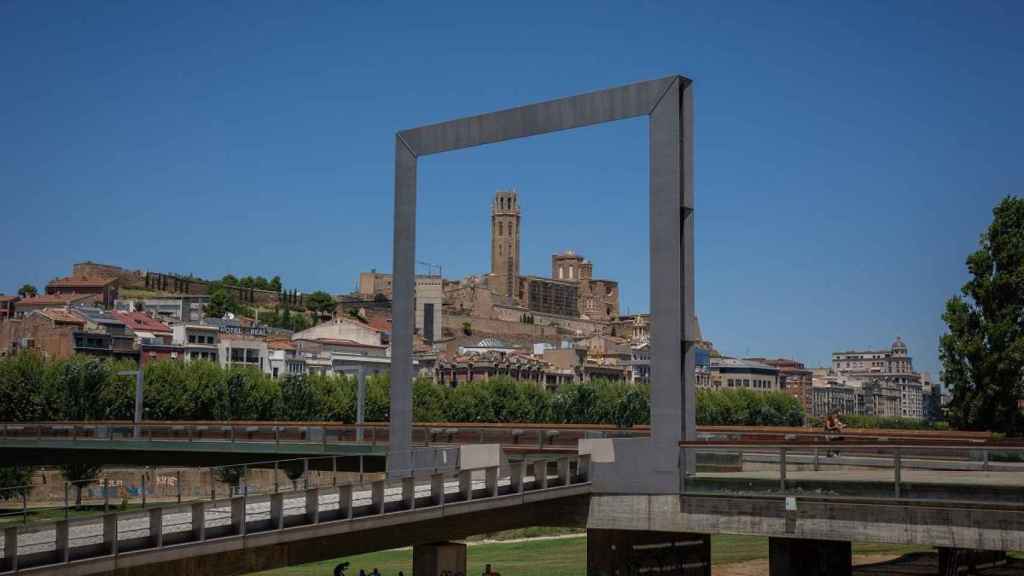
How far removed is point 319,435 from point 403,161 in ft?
55.9

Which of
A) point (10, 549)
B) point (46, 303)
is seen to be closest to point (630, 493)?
point (10, 549)

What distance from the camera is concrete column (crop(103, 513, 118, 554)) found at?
16677mm

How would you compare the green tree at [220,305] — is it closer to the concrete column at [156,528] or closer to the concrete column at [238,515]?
the concrete column at [238,515]

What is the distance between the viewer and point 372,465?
42281mm

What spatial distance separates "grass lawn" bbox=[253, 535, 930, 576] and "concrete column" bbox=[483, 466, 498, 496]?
1665 centimetres

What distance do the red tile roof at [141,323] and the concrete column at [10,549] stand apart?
114m

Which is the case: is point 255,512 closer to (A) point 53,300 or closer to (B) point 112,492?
(B) point 112,492

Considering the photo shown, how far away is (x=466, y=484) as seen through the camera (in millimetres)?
22359

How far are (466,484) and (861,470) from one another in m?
6.98

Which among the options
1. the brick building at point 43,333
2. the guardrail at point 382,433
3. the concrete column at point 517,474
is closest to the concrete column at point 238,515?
the concrete column at point 517,474

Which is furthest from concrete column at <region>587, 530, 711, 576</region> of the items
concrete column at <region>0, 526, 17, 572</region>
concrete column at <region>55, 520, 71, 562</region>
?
concrete column at <region>0, 526, 17, 572</region>

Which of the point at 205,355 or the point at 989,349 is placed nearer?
the point at 989,349

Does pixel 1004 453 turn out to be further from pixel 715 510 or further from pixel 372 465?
pixel 372 465

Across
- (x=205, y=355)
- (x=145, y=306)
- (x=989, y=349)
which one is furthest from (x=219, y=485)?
(x=145, y=306)
